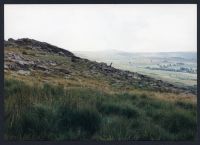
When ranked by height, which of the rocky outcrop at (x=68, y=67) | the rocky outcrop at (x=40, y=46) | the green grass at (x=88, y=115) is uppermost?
the rocky outcrop at (x=40, y=46)

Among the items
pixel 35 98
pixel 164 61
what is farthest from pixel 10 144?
pixel 164 61

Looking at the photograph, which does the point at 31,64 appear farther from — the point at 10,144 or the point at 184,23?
the point at 184,23

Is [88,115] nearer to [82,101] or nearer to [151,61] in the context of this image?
[82,101]

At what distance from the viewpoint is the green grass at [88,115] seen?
222 inches

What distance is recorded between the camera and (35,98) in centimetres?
573

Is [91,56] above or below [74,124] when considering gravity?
above

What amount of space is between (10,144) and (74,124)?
1.94 ft

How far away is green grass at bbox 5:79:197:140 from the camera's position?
5.63 m

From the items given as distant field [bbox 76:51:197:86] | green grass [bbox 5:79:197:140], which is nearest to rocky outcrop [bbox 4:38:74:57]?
distant field [bbox 76:51:197:86]

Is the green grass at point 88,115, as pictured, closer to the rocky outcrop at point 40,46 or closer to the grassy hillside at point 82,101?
the grassy hillside at point 82,101

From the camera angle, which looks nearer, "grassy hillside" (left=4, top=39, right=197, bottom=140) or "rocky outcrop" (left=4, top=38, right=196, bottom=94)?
"grassy hillside" (left=4, top=39, right=197, bottom=140)

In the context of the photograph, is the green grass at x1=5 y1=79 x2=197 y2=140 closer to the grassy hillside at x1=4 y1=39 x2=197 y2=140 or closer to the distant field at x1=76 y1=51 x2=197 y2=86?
the grassy hillside at x1=4 y1=39 x2=197 y2=140

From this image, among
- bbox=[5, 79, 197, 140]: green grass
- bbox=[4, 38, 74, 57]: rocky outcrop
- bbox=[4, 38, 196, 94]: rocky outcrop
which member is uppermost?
bbox=[4, 38, 74, 57]: rocky outcrop

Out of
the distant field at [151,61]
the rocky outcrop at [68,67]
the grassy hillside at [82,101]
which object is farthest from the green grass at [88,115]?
the distant field at [151,61]
